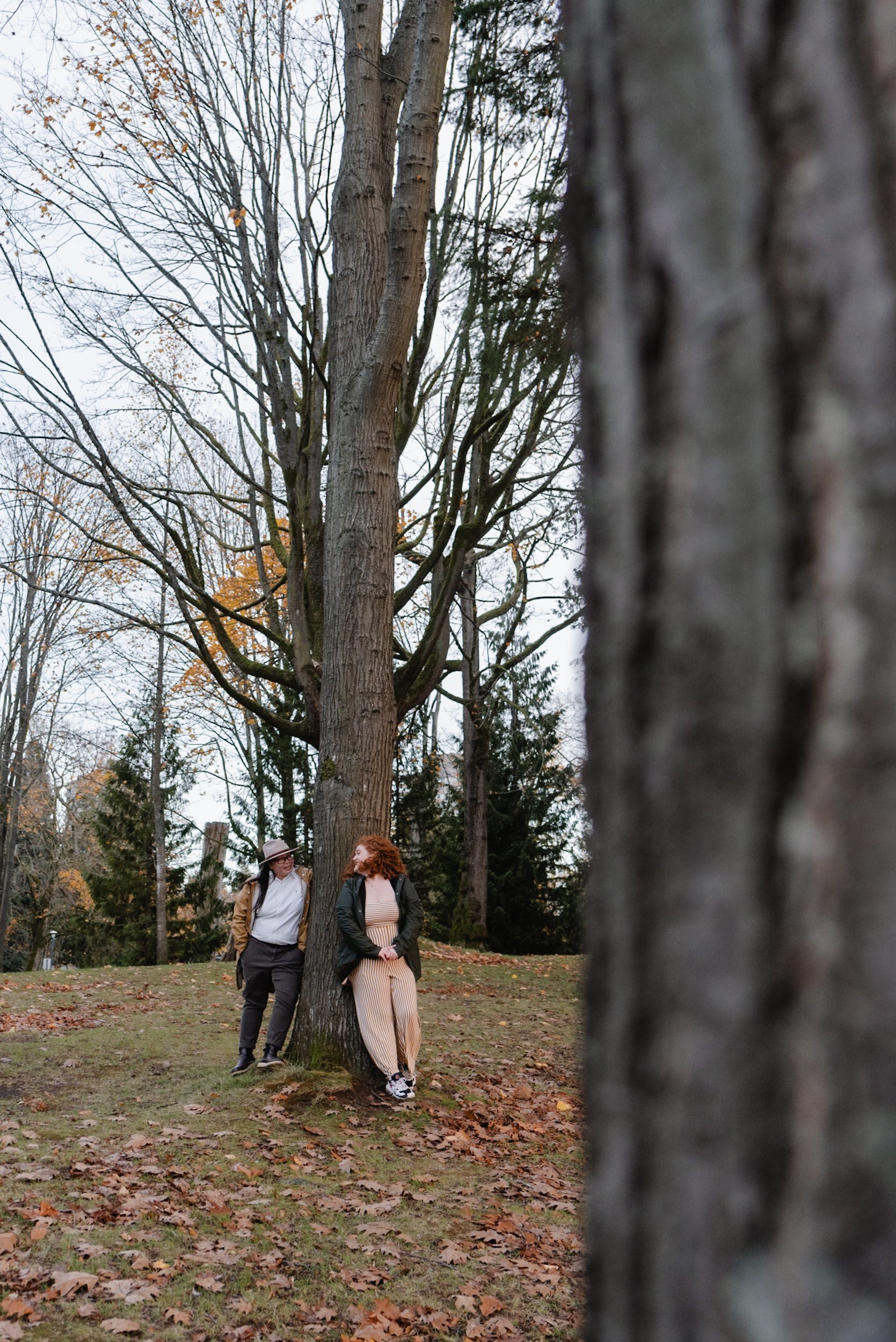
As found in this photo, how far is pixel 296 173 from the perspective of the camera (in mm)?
9508

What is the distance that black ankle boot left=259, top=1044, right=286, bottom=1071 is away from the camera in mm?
7121

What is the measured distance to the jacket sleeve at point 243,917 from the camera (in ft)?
25.2

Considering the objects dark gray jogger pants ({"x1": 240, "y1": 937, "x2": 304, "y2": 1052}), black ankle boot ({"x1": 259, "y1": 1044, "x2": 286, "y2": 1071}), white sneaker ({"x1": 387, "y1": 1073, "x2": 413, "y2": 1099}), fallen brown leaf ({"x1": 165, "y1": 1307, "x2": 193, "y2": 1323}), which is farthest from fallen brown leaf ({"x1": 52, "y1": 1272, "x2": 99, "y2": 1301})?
dark gray jogger pants ({"x1": 240, "y1": 937, "x2": 304, "y2": 1052})

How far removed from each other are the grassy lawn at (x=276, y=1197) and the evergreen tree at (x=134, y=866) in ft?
54.8

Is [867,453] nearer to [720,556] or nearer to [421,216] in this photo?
[720,556]

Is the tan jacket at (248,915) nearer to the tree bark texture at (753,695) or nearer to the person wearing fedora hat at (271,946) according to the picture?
the person wearing fedora hat at (271,946)

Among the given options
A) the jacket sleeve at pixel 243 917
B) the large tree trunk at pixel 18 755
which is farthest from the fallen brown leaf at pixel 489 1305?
the large tree trunk at pixel 18 755

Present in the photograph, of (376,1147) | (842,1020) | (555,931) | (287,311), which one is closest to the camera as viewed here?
(842,1020)

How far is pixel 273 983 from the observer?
7.65m

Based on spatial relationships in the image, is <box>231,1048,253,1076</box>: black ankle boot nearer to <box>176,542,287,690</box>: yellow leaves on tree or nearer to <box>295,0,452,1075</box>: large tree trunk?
<box>295,0,452,1075</box>: large tree trunk

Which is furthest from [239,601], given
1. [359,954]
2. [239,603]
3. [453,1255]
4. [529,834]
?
[453,1255]

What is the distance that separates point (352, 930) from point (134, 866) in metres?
20.2

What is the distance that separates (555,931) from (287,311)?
1555cm

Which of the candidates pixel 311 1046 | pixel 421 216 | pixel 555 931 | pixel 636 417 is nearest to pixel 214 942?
pixel 555 931
